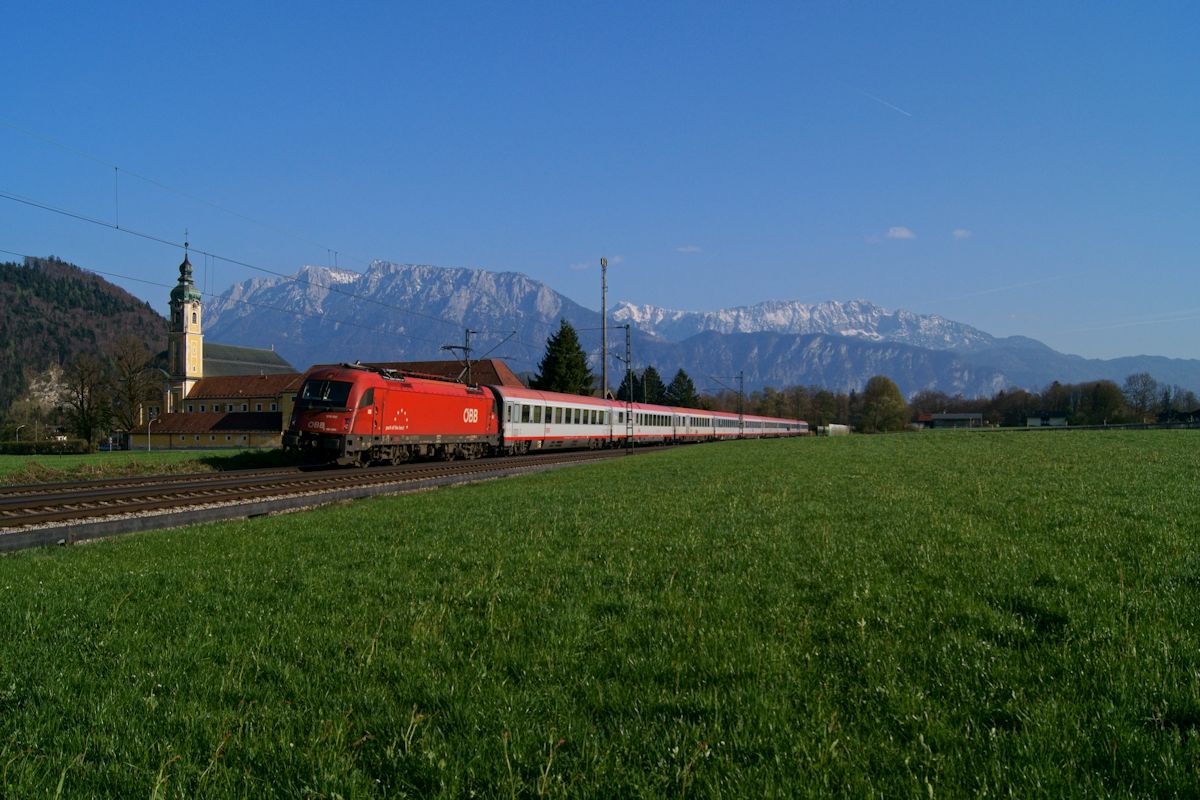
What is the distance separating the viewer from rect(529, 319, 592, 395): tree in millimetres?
84000

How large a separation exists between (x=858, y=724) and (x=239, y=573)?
701 centimetres

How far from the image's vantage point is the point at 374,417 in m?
29.1

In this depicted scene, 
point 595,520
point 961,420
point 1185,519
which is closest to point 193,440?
point 595,520

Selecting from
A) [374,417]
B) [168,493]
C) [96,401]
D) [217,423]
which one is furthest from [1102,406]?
[96,401]

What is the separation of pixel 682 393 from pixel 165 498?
349ft

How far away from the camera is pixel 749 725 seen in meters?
4.08

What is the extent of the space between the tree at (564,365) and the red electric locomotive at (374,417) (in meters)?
47.2

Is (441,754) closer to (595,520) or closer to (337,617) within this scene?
(337,617)

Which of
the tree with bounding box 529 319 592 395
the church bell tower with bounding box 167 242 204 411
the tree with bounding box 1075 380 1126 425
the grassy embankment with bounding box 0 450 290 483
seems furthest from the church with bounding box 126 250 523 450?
the tree with bounding box 1075 380 1126 425

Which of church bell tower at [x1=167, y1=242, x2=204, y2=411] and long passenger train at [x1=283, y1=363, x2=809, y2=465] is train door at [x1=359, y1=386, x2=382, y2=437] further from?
church bell tower at [x1=167, y1=242, x2=204, y2=411]

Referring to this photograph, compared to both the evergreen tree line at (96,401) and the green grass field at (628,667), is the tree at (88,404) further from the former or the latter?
the green grass field at (628,667)

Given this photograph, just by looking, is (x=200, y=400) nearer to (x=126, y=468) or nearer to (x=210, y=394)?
(x=210, y=394)

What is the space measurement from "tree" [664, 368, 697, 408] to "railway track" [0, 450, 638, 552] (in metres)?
92.4

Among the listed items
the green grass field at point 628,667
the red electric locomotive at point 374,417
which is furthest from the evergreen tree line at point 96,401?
the green grass field at point 628,667
